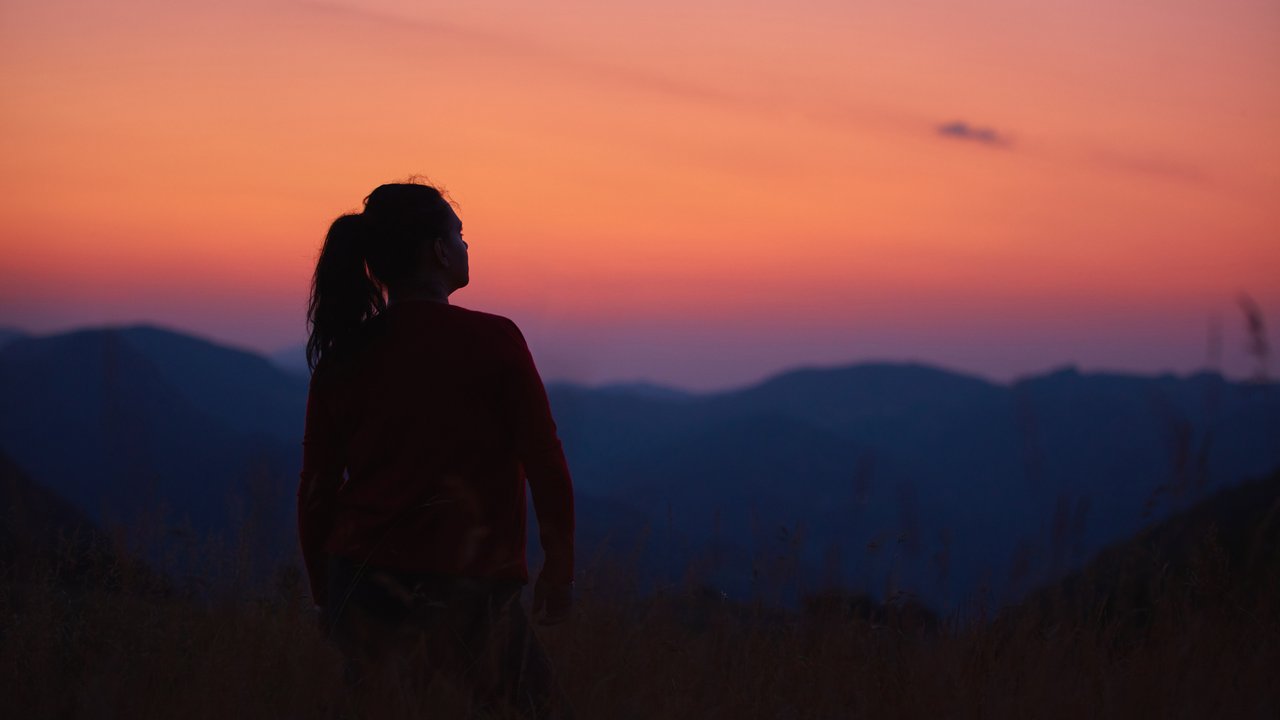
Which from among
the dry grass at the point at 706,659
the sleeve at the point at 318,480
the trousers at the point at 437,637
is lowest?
the dry grass at the point at 706,659

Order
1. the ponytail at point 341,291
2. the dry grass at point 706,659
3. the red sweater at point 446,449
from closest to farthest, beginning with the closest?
the red sweater at point 446,449
the ponytail at point 341,291
the dry grass at point 706,659

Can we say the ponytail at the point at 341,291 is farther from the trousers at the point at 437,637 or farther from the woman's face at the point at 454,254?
the trousers at the point at 437,637

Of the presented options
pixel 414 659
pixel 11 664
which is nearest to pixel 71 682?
pixel 11 664

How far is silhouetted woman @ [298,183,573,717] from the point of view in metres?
2.28

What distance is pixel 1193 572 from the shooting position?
365 cm

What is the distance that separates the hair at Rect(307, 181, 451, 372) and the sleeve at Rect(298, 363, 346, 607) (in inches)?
5.2

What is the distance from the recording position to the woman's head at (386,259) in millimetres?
2453

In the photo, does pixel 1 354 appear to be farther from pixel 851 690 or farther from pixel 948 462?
pixel 948 462

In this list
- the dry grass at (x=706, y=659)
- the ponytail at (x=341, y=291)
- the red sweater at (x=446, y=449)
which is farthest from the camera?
the dry grass at (x=706, y=659)

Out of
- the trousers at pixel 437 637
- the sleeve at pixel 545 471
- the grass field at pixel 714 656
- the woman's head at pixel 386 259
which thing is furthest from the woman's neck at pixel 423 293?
the grass field at pixel 714 656

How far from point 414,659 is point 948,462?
71952 millimetres

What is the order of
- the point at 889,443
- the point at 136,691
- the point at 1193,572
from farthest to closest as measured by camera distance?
the point at 889,443, the point at 1193,572, the point at 136,691

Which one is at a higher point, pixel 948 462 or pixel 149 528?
pixel 149 528

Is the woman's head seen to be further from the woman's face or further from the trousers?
the trousers
